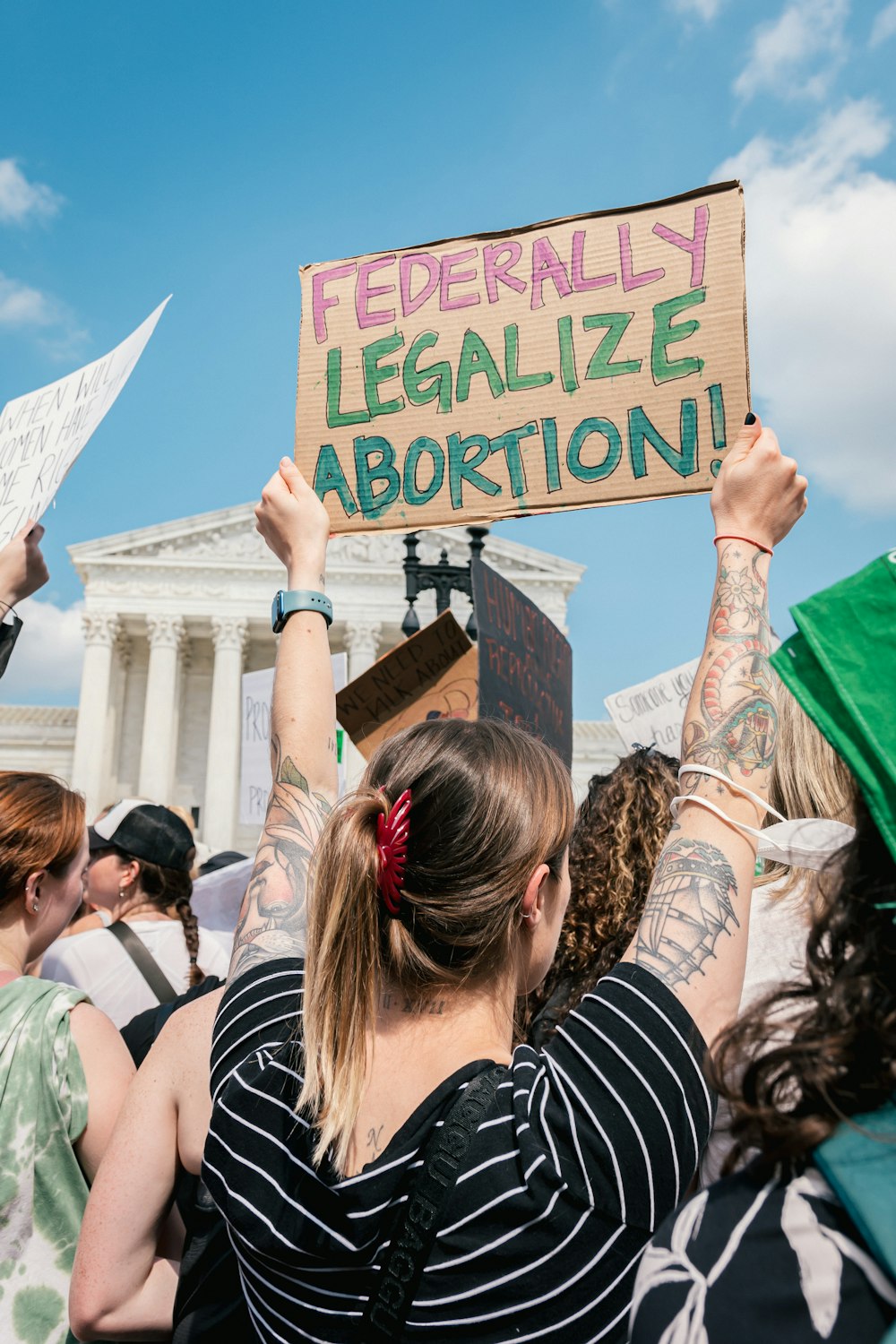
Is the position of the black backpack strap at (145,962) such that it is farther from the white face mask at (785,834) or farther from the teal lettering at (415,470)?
the white face mask at (785,834)

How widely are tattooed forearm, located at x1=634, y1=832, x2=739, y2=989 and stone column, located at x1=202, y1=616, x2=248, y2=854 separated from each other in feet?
130

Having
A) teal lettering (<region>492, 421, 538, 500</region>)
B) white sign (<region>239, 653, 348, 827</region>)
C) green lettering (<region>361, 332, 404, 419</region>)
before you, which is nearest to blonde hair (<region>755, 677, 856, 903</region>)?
teal lettering (<region>492, 421, 538, 500</region>)

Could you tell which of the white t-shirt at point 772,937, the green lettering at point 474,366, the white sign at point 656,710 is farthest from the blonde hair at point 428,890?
the white sign at point 656,710

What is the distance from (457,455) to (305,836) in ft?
3.27

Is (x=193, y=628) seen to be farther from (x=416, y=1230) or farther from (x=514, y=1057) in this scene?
(x=416, y=1230)

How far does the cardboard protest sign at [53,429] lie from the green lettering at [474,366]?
77 centimetres

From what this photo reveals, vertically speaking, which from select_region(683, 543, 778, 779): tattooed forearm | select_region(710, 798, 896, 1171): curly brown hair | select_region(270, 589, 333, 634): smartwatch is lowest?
select_region(710, 798, 896, 1171): curly brown hair

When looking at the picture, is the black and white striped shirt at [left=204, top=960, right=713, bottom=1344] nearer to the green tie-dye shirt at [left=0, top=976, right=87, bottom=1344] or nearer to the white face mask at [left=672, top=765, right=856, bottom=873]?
the white face mask at [left=672, top=765, right=856, bottom=873]

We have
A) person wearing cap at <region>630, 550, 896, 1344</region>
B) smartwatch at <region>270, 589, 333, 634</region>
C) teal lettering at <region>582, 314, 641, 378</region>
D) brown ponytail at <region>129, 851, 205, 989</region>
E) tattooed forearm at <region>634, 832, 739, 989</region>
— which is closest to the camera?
person wearing cap at <region>630, 550, 896, 1344</region>

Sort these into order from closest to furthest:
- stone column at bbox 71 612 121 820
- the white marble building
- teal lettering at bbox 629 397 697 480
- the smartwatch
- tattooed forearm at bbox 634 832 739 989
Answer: tattooed forearm at bbox 634 832 739 989, the smartwatch, teal lettering at bbox 629 397 697 480, stone column at bbox 71 612 121 820, the white marble building

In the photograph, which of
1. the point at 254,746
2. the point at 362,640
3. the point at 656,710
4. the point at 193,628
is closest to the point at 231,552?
the point at 193,628

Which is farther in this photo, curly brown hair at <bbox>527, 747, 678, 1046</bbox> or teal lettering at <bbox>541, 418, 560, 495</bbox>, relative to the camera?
teal lettering at <bbox>541, 418, 560, 495</bbox>

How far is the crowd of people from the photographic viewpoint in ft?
2.64

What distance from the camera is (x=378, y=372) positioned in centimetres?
241
